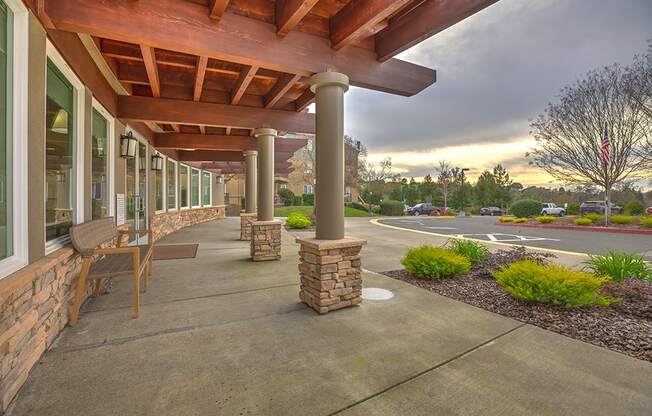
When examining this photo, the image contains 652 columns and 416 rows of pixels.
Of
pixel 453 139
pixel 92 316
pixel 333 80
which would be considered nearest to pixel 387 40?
pixel 333 80

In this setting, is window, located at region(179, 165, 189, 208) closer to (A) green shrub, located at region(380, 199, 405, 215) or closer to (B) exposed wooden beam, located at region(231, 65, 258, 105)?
(B) exposed wooden beam, located at region(231, 65, 258, 105)

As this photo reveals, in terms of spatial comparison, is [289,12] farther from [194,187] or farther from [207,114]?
[194,187]

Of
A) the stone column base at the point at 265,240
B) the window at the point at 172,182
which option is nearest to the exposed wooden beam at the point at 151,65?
the stone column base at the point at 265,240

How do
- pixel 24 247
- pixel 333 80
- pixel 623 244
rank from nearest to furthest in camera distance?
pixel 24 247
pixel 333 80
pixel 623 244

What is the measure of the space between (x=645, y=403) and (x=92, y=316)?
188 inches

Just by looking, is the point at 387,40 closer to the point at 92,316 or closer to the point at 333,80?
the point at 333,80

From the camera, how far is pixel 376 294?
3932mm

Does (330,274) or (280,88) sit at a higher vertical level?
(280,88)

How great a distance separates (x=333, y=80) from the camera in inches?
140

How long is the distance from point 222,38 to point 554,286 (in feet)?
15.7

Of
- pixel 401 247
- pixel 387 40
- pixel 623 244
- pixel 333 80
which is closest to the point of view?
pixel 333 80

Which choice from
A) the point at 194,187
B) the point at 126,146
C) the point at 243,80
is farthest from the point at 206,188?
the point at 243,80

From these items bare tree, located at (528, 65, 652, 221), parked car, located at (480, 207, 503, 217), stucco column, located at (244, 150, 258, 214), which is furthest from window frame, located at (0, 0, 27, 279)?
parked car, located at (480, 207, 503, 217)

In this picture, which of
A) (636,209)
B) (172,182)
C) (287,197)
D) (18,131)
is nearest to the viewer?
(18,131)
